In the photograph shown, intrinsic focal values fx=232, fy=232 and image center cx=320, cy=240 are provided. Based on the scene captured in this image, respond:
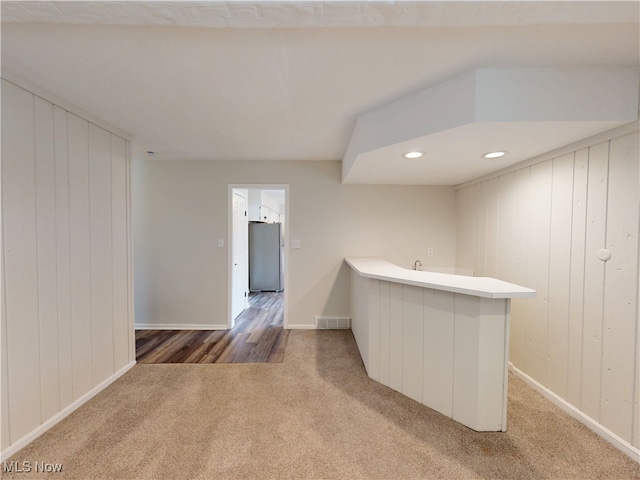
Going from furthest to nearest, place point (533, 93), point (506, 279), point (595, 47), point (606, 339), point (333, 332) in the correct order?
point (333, 332)
point (506, 279)
point (606, 339)
point (533, 93)
point (595, 47)

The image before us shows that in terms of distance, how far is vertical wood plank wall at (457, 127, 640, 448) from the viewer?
1.38m

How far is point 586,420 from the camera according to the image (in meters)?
1.55

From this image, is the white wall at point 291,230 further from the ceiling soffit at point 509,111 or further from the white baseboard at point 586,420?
the white baseboard at point 586,420

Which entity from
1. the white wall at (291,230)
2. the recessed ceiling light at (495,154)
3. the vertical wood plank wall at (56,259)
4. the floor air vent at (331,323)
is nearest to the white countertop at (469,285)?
the recessed ceiling light at (495,154)

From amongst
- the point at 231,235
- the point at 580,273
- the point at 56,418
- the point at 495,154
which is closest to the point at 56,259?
the point at 56,418

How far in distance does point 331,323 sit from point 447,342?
5.86 ft

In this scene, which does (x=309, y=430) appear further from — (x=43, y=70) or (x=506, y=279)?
(x=43, y=70)

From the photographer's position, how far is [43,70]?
1342 millimetres

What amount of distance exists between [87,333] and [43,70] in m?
1.79

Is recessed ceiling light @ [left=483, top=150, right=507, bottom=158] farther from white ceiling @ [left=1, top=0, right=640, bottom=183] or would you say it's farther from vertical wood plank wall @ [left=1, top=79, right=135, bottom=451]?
vertical wood plank wall @ [left=1, top=79, right=135, bottom=451]

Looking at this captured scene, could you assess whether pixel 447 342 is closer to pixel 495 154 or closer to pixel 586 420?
pixel 586 420

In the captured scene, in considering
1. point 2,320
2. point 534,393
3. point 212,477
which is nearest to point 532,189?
point 534,393

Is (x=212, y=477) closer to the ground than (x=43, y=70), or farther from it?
closer to the ground

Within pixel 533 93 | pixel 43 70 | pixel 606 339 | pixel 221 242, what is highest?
pixel 43 70
